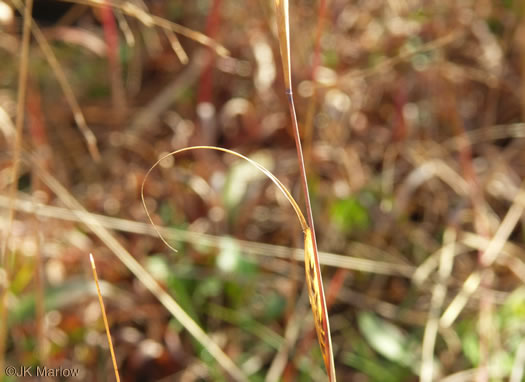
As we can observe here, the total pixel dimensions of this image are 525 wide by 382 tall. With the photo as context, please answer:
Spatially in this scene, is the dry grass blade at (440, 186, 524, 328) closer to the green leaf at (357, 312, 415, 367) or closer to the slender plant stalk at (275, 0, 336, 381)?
the green leaf at (357, 312, 415, 367)

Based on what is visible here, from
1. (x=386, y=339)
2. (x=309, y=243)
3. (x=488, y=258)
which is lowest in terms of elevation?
(x=386, y=339)

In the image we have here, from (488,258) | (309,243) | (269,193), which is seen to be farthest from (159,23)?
(488,258)

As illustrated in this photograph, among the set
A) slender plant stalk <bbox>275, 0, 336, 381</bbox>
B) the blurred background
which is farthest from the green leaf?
slender plant stalk <bbox>275, 0, 336, 381</bbox>

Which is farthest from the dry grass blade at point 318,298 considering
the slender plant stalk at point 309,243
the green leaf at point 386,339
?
the green leaf at point 386,339

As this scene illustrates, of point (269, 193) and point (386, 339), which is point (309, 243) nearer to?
point (386, 339)

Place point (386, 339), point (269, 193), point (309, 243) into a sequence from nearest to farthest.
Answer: point (309, 243)
point (386, 339)
point (269, 193)

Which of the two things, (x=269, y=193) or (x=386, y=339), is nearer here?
(x=386, y=339)

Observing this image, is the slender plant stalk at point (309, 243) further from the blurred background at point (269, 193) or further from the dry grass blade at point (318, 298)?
the blurred background at point (269, 193)

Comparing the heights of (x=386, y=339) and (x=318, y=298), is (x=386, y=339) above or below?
below

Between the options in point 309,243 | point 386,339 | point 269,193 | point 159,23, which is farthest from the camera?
point 269,193
